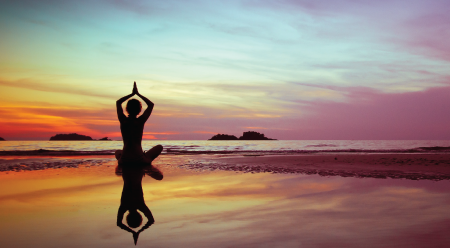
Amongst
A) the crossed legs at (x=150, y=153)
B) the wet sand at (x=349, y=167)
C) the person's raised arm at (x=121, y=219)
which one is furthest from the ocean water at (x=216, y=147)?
the person's raised arm at (x=121, y=219)

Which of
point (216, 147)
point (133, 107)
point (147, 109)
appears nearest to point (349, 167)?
point (147, 109)

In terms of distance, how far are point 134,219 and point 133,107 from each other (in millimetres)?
6324

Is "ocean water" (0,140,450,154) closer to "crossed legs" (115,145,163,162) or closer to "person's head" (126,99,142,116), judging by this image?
"crossed legs" (115,145,163,162)

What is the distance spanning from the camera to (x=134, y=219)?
12.2 feet

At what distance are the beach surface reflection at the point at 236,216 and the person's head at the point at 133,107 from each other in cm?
349

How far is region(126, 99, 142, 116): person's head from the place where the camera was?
31.3 feet

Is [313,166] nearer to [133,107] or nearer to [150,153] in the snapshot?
[150,153]

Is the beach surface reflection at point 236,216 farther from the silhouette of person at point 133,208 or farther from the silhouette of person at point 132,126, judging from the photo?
the silhouette of person at point 132,126

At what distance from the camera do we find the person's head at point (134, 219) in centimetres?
348

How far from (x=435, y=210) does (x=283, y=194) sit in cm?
229

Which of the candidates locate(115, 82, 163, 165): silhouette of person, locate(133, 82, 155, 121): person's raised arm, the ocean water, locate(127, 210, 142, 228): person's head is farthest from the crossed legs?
the ocean water

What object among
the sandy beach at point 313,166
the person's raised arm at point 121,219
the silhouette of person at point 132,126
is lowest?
the person's raised arm at point 121,219

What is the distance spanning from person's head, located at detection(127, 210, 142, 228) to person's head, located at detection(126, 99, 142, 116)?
19.4 feet

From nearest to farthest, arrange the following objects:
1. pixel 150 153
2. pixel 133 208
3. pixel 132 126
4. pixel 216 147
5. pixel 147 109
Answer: pixel 133 208 → pixel 132 126 → pixel 147 109 → pixel 150 153 → pixel 216 147
